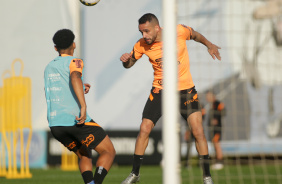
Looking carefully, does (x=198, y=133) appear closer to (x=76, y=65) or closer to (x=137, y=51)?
(x=137, y=51)

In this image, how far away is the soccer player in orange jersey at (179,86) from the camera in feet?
22.0

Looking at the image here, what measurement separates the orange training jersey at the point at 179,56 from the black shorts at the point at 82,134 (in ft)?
4.39

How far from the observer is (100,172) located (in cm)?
593

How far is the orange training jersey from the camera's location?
680 cm

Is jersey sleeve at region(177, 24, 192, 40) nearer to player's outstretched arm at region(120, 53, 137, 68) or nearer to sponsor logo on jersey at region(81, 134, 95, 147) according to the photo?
player's outstretched arm at region(120, 53, 137, 68)

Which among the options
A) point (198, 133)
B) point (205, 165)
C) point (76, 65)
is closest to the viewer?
point (76, 65)

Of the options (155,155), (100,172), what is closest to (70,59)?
(100,172)

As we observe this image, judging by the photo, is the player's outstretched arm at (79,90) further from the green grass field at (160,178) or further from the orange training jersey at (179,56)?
the green grass field at (160,178)

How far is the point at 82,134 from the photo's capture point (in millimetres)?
5785

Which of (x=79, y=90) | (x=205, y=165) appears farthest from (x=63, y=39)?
(x=205, y=165)

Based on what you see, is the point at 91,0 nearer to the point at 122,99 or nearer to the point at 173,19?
the point at 173,19

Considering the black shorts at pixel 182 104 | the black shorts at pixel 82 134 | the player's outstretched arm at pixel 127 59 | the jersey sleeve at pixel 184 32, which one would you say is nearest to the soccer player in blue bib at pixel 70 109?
the black shorts at pixel 82 134

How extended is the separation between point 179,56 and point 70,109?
162cm

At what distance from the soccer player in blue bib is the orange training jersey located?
1244 millimetres
